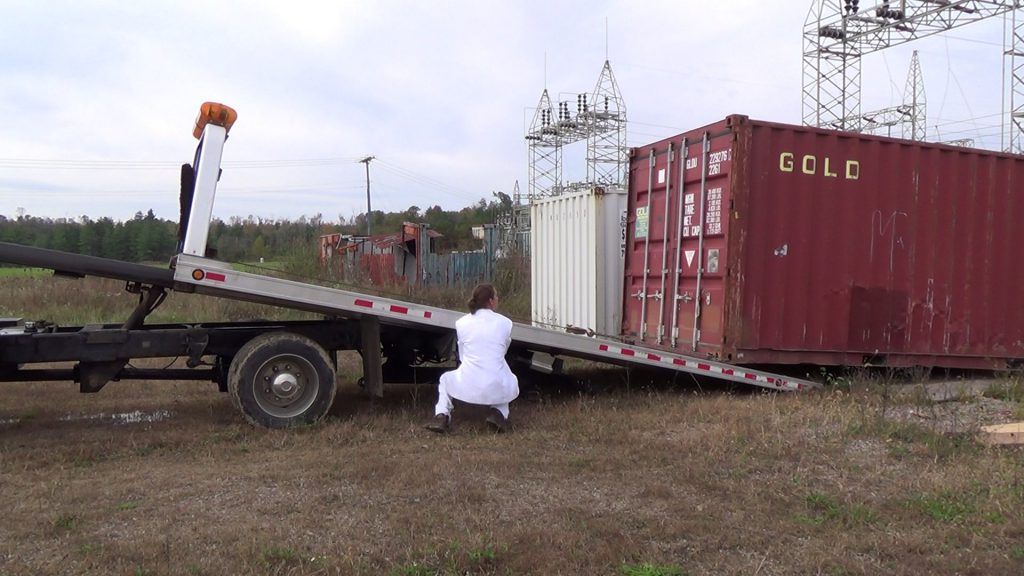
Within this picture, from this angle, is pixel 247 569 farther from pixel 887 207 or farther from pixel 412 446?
pixel 887 207

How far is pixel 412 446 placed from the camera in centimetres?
639

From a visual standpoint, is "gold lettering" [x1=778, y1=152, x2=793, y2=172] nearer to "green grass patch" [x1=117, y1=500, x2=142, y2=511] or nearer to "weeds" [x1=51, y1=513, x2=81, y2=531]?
"green grass patch" [x1=117, y1=500, x2=142, y2=511]

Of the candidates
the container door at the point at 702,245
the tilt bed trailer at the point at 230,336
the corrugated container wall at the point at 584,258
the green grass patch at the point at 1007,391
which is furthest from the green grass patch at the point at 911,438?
the corrugated container wall at the point at 584,258

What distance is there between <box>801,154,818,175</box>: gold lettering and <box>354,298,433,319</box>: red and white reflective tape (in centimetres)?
405

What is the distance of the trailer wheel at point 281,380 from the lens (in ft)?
22.6

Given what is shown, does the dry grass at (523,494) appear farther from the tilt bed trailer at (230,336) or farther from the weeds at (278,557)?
the tilt bed trailer at (230,336)

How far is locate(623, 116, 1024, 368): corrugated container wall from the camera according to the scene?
8.16 metres

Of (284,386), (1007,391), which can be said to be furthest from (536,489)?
(1007,391)

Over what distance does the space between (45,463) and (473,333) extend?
130 inches

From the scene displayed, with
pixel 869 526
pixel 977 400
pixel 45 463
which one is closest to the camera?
pixel 869 526

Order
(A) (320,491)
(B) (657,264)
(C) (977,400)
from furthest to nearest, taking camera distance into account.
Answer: (B) (657,264)
(C) (977,400)
(A) (320,491)

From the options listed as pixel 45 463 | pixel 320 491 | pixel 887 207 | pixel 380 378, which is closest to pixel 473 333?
pixel 380 378

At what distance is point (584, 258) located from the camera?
11.0 m

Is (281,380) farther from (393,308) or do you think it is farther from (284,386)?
(393,308)
